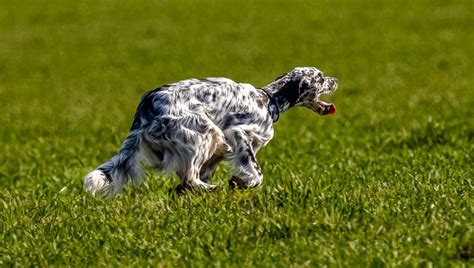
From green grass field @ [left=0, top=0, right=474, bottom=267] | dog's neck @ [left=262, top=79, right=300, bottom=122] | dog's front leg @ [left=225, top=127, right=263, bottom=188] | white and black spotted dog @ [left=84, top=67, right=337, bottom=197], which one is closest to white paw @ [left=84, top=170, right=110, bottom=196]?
white and black spotted dog @ [left=84, top=67, right=337, bottom=197]

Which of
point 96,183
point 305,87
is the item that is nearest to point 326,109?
point 305,87

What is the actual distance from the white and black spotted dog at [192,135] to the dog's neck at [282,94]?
189 millimetres

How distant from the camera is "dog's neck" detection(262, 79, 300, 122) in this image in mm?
8383

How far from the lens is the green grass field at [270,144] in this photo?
6441 mm

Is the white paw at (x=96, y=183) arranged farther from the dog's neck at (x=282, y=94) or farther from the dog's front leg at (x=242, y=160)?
the dog's neck at (x=282, y=94)

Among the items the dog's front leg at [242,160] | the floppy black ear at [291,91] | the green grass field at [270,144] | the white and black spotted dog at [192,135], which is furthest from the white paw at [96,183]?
the floppy black ear at [291,91]

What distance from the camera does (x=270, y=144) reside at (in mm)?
12195

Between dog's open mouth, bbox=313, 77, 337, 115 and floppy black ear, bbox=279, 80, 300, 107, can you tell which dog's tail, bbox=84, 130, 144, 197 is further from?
dog's open mouth, bbox=313, 77, 337, 115

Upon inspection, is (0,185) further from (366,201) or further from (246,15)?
(246,15)

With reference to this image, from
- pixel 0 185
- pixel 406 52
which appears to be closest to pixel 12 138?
pixel 0 185

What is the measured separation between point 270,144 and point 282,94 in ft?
12.3

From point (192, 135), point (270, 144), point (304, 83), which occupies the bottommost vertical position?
point (270, 144)

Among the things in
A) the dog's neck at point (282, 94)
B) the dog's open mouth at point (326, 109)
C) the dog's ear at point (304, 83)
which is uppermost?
the dog's ear at point (304, 83)

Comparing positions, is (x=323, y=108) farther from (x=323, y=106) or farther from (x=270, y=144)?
(x=270, y=144)
